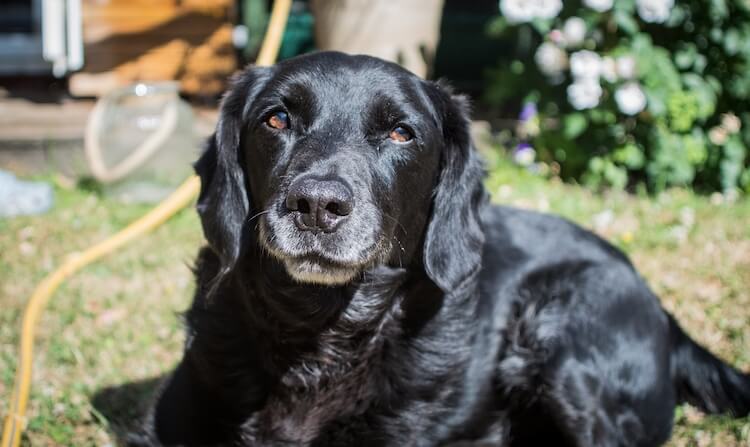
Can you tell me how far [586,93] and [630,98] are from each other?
35 centimetres

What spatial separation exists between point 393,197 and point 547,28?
3.98 meters

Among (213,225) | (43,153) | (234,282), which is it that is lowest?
(43,153)

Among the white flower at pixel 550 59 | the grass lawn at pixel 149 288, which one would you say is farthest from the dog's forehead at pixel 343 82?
the white flower at pixel 550 59

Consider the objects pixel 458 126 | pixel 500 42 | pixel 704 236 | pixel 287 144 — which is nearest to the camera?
pixel 287 144

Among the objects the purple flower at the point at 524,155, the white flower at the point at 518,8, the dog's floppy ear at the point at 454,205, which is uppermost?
the dog's floppy ear at the point at 454,205

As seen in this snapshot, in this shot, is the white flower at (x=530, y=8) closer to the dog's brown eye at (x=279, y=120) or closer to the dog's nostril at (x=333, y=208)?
the dog's brown eye at (x=279, y=120)

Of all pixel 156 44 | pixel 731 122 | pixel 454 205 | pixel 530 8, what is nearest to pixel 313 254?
pixel 454 205

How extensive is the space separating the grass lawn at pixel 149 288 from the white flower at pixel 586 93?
68 centimetres

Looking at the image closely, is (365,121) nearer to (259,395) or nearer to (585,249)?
(259,395)

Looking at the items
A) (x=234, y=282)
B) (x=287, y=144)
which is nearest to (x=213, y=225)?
(x=234, y=282)

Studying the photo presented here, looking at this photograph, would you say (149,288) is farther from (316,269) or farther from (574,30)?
(574,30)

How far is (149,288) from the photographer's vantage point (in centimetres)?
442

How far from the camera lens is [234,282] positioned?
8.96 ft

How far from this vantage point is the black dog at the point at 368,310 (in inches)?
97.0
